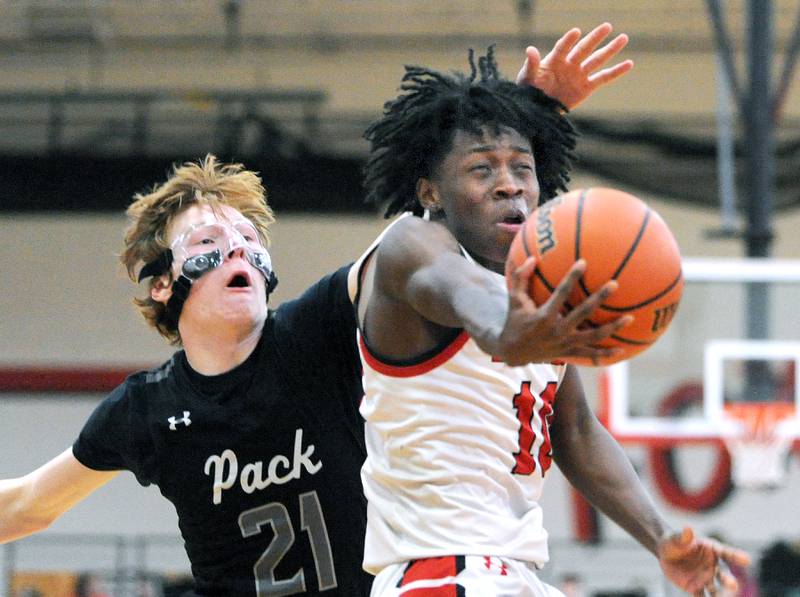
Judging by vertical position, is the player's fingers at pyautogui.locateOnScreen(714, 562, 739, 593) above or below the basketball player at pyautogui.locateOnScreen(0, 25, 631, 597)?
below

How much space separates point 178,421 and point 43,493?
2.01 feet

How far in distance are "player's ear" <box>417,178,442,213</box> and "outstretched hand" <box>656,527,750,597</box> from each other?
1018mm

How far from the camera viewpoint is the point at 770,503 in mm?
15273

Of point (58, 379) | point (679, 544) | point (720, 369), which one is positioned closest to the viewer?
point (679, 544)

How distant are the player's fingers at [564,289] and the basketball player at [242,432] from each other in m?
1.63

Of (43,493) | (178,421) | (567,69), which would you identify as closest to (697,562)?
(567,69)

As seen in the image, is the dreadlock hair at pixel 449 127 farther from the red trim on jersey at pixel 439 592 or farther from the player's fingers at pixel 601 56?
the red trim on jersey at pixel 439 592

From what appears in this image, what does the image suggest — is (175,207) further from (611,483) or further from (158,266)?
(611,483)

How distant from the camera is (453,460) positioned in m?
3.24

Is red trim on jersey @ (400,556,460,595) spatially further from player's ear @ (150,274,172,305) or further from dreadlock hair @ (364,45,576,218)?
player's ear @ (150,274,172,305)

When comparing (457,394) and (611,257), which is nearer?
(611,257)

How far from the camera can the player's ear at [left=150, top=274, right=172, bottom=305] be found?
15.1 ft

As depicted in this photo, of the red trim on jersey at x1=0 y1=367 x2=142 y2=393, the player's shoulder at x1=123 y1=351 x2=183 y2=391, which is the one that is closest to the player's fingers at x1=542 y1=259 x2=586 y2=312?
the player's shoulder at x1=123 y1=351 x2=183 y2=391

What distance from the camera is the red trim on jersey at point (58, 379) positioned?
16.2 metres
